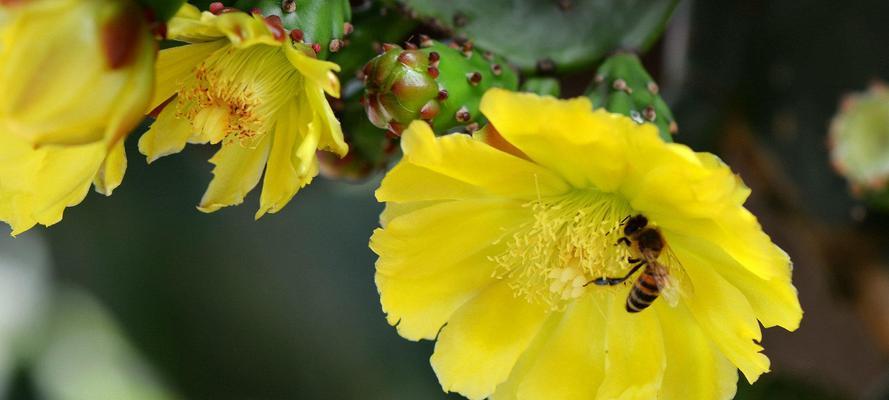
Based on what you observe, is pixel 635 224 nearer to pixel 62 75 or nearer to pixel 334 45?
pixel 334 45

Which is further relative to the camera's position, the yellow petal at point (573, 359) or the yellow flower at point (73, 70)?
the yellow petal at point (573, 359)

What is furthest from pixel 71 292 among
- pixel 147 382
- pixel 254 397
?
pixel 254 397

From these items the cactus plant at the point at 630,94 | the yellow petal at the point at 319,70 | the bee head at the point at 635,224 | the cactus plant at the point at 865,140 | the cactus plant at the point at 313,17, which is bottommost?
the cactus plant at the point at 865,140

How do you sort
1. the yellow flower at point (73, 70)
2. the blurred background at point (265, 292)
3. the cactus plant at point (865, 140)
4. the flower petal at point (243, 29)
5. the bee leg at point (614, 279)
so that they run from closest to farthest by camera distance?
the yellow flower at point (73, 70) < the flower petal at point (243, 29) < the bee leg at point (614, 279) < the cactus plant at point (865, 140) < the blurred background at point (265, 292)

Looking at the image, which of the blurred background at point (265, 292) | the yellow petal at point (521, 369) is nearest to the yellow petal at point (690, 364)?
the yellow petal at point (521, 369)

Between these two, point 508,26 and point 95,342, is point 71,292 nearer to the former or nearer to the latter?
point 95,342

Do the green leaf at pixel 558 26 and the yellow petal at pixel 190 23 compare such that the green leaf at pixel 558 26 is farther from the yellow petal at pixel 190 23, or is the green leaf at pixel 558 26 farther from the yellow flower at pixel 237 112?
the yellow petal at pixel 190 23

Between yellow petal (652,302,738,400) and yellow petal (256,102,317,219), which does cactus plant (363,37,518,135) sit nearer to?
yellow petal (256,102,317,219)

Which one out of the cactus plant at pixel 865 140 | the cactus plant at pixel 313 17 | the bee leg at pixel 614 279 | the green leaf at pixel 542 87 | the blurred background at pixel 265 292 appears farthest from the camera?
the blurred background at pixel 265 292

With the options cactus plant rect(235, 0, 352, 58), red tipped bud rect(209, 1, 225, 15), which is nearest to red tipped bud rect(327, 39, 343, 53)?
cactus plant rect(235, 0, 352, 58)
